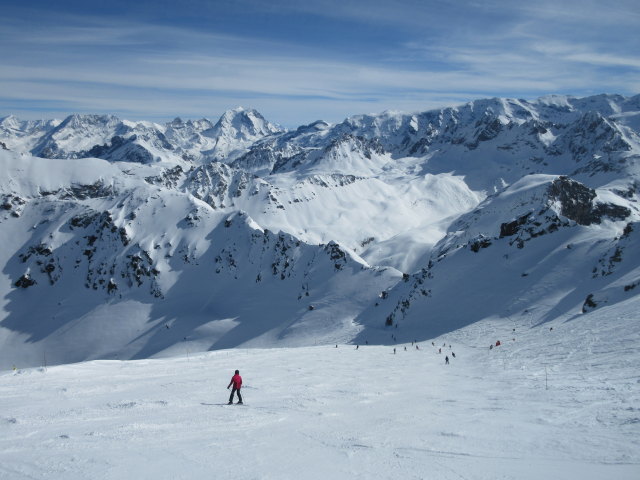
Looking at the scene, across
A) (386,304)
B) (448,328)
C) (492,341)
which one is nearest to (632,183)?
(386,304)

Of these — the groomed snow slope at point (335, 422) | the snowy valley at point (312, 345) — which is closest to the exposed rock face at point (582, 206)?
the snowy valley at point (312, 345)

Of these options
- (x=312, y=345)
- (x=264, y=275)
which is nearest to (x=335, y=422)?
(x=312, y=345)

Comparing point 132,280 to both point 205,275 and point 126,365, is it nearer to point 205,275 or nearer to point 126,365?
point 205,275

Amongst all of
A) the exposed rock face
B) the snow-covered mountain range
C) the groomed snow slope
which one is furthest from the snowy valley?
the exposed rock face

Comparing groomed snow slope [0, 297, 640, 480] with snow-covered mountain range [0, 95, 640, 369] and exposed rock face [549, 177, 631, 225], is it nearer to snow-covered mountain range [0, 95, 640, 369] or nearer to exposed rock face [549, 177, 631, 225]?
snow-covered mountain range [0, 95, 640, 369]

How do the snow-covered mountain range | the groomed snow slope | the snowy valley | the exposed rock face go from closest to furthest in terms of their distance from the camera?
the groomed snow slope < the snowy valley < the snow-covered mountain range < the exposed rock face

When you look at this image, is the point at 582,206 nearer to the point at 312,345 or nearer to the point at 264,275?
the point at 312,345

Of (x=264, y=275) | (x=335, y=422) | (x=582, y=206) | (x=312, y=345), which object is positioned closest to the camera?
(x=335, y=422)

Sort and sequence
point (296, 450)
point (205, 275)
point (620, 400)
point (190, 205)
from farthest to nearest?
1. point (190, 205)
2. point (205, 275)
3. point (620, 400)
4. point (296, 450)
